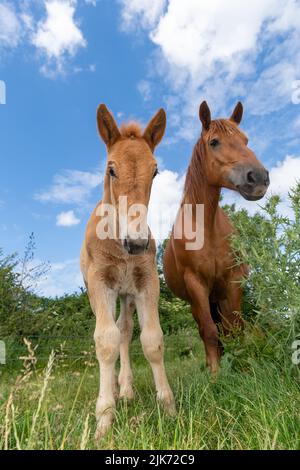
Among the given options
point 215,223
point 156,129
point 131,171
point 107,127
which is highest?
point 156,129

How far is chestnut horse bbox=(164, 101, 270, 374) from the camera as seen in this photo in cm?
448

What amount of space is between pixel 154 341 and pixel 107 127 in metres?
2.04

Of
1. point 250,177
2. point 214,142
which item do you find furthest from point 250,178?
point 214,142

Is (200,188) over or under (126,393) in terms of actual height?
over

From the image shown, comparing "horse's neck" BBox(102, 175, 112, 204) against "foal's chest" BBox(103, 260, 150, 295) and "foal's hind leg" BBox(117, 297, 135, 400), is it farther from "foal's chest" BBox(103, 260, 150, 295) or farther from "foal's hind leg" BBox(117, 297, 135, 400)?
"foal's hind leg" BBox(117, 297, 135, 400)

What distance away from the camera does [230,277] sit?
479 cm

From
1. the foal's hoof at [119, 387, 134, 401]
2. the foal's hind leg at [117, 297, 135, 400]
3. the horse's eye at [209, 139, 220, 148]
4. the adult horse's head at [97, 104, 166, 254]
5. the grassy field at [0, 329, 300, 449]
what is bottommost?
the grassy field at [0, 329, 300, 449]

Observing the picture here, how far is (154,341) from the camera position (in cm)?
370

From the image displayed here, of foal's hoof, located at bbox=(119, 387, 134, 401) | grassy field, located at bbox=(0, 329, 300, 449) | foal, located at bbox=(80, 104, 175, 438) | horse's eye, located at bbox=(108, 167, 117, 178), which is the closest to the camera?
grassy field, located at bbox=(0, 329, 300, 449)

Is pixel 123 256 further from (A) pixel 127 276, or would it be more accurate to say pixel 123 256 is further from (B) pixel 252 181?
(B) pixel 252 181

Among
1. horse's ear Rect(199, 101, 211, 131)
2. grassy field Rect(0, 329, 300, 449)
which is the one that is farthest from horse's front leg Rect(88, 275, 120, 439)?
horse's ear Rect(199, 101, 211, 131)

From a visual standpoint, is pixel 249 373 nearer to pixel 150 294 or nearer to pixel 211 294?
pixel 150 294
